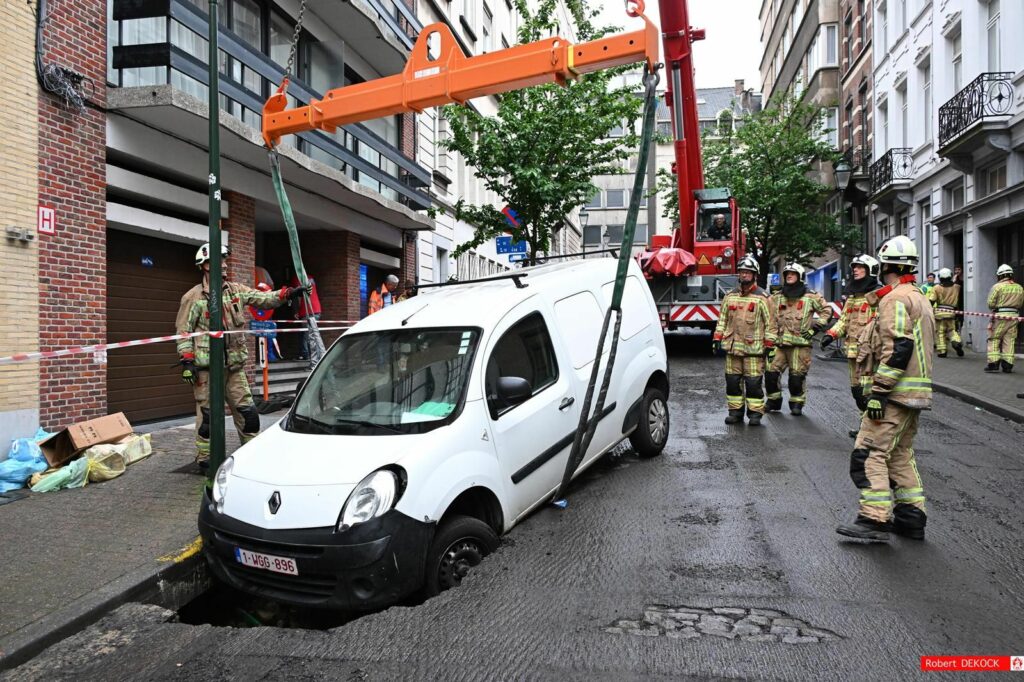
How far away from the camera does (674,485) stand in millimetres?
5469

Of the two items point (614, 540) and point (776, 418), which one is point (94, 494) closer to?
point (614, 540)

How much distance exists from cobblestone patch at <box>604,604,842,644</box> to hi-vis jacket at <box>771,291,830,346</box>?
5.79 meters

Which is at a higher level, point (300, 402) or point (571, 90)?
point (571, 90)

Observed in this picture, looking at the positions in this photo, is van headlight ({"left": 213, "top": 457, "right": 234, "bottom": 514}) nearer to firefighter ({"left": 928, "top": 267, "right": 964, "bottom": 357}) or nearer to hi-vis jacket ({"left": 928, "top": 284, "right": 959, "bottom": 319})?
firefighter ({"left": 928, "top": 267, "right": 964, "bottom": 357})

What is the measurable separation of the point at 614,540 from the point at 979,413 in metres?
7.03

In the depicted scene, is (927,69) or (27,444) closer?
(27,444)

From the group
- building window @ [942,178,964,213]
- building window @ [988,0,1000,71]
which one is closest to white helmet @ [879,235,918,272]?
building window @ [988,0,1000,71]

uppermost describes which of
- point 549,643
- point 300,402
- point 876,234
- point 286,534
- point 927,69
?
point 927,69

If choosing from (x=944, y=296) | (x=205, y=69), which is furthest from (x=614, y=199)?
(x=205, y=69)

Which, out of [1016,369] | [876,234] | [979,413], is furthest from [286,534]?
[876,234]

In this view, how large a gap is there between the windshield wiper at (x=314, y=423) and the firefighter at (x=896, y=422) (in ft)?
10.3

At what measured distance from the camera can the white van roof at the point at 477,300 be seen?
4512 mm

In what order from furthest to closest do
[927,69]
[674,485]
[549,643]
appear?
[927,69] → [674,485] → [549,643]

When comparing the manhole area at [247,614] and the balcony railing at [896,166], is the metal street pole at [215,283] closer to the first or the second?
the manhole area at [247,614]
